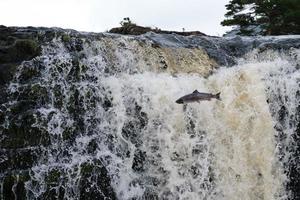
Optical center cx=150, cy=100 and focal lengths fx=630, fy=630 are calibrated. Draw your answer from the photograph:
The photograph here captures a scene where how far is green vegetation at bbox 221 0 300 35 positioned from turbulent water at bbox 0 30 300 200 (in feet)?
31.6

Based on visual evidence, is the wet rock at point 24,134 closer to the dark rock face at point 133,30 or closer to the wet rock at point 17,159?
the wet rock at point 17,159

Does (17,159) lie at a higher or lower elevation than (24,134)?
lower

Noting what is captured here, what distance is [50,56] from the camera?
35.5 ft

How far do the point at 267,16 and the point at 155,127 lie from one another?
13.4 m

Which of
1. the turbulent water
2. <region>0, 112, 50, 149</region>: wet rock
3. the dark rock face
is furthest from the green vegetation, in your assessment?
<region>0, 112, 50, 149</region>: wet rock

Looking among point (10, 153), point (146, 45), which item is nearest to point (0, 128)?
point (10, 153)

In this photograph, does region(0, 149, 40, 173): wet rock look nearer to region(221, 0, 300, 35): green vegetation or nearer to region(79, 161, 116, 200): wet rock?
region(79, 161, 116, 200): wet rock

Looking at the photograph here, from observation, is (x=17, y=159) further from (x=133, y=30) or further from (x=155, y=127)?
(x=133, y=30)

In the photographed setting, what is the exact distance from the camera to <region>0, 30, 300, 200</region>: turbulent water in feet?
32.1

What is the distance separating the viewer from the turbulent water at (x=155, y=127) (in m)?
9.77

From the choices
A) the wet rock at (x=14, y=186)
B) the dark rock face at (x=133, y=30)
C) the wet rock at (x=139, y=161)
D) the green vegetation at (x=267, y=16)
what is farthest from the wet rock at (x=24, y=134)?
the green vegetation at (x=267, y=16)

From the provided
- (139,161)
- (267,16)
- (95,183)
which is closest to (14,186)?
(95,183)

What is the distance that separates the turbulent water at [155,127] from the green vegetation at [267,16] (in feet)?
31.6

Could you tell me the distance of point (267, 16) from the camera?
22875 mm
